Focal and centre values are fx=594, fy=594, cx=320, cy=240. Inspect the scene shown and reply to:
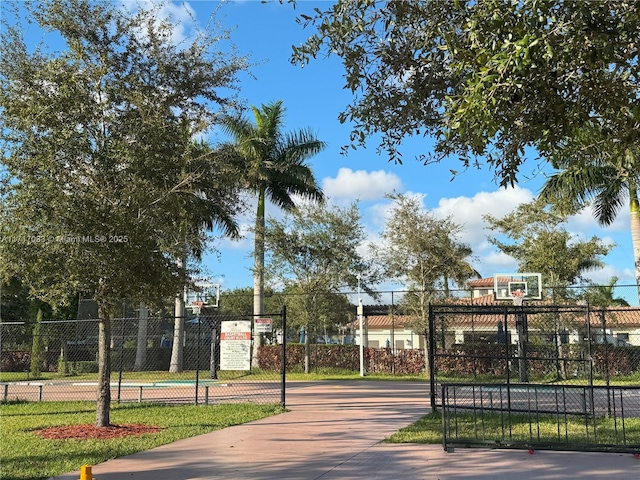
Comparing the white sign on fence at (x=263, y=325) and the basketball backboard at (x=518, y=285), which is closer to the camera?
the white sign on fence at (x=263, y=325)

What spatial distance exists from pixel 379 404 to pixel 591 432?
18.1 ft

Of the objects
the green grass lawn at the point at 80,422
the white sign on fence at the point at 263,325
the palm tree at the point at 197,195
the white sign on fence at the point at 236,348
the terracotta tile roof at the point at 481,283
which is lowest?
the green grass lawn at the point at 80,422

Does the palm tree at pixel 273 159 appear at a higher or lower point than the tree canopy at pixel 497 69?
higher

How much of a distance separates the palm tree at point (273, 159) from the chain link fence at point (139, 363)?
641 centimetres

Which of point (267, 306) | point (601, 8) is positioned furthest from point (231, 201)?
point (267, 306)

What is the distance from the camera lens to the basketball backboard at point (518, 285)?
23.1 meters

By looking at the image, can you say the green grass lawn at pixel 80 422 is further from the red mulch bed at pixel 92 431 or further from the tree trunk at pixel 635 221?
the tree trunk at pixel 635 221

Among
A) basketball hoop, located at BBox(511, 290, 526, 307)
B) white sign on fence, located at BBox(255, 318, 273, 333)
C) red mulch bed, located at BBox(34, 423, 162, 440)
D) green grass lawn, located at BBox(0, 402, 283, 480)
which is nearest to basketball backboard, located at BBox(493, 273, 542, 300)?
basketball hoop, located at BBox(511, 290, 526, 307)

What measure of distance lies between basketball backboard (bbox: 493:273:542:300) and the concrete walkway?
13.8 meters

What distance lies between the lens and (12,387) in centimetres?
2008

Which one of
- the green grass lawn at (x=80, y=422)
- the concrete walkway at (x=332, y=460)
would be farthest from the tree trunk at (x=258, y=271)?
the concrete walkway at (x=332, y=460)

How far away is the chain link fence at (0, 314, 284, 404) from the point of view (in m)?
16.1

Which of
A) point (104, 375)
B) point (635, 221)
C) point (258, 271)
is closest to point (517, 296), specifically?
point (635, 221)

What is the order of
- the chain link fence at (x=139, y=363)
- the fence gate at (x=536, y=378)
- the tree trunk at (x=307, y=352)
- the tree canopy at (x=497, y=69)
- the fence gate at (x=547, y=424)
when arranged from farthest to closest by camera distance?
the tree trunk at (x=307, y=352)
the chain link fence at (x=139, y=363)
the fence gate at (x=536, y=378)
the fence gate at (x=547, y=424)
the tree canopy at (x=497, y=69)
